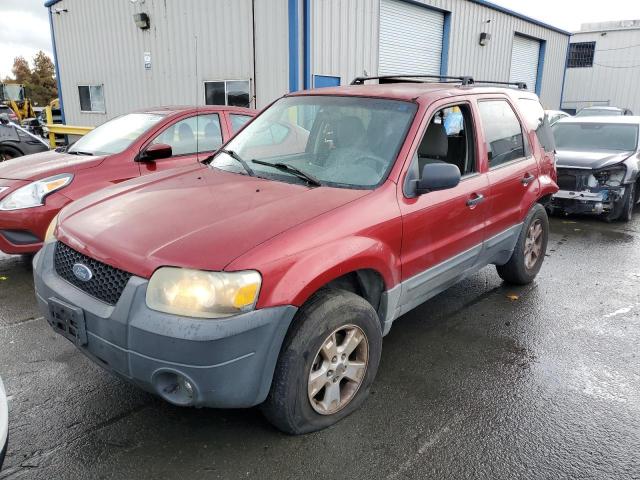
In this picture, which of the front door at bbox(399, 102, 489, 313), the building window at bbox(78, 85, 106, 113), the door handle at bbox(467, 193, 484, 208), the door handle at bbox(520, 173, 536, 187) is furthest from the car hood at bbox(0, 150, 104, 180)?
the building window at bbox(78, 85, 106, 113)

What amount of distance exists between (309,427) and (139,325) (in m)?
1.04

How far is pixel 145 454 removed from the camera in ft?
8.13

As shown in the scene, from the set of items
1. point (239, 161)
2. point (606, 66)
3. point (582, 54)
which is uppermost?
point (582, 54)

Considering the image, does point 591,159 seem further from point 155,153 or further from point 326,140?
point 155,153

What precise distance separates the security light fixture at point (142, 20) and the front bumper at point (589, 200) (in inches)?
424

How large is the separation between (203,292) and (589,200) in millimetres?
7106

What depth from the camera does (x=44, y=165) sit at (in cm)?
495

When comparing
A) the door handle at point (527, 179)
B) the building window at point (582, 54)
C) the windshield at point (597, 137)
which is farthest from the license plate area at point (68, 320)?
the building window at point (582, 54)

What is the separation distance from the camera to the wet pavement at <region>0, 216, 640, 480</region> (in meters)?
2.43

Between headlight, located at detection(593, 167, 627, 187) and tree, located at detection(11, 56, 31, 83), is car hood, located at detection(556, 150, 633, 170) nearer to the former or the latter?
headlight, located at detection(593, 167, 627, 187)

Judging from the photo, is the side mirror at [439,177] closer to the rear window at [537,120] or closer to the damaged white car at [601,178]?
the rear window at [537,120]

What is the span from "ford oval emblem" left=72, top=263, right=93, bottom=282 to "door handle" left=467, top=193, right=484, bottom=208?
2.45 m

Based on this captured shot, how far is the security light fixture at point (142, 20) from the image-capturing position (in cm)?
1266

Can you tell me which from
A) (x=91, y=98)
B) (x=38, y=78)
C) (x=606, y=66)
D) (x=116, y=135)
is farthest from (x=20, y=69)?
(x=116, y=135)
